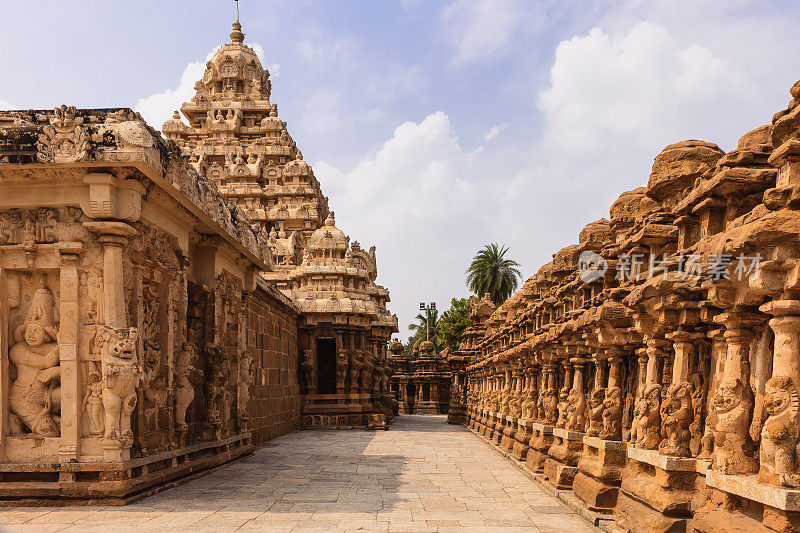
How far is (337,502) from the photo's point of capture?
25.3 feet

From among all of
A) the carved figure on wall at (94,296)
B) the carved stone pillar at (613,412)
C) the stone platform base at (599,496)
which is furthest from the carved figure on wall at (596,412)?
the carved figure on wall at (94,296)

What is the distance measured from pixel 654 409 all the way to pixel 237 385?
804 cm

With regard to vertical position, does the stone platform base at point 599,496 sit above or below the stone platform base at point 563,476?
above

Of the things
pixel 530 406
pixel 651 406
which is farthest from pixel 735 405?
pixel 530 406

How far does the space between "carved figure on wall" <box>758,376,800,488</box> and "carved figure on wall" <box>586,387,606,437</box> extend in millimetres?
3499

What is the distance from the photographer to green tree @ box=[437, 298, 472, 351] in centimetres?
4647

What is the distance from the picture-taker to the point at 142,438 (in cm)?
783

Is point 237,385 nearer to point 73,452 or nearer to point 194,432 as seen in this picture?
point 194,432

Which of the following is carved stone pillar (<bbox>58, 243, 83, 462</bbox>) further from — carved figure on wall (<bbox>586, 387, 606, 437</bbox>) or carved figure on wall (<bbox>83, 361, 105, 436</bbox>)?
carved figure on wall (<bbox>586, 387, 606, 437</bbox>)

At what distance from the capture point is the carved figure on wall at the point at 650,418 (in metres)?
5.74

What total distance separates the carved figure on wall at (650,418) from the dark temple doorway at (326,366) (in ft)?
58.6

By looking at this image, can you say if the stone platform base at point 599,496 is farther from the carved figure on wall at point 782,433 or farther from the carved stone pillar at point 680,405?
the carved figure on wall at point 782,433

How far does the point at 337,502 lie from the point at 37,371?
12.0 ft

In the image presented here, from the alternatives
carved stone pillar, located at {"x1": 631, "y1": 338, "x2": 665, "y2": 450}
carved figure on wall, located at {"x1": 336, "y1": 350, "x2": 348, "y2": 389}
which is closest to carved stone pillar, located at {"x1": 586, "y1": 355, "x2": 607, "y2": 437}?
carved stone pillar, located at {"x1": 631, "y1": 338, "x2": 665, "y2": 450}
